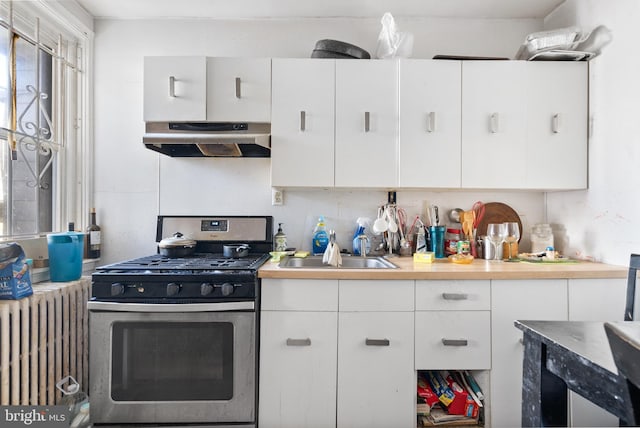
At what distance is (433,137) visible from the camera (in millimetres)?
1976

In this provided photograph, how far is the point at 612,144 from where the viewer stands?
184 cm

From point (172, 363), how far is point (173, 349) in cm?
7

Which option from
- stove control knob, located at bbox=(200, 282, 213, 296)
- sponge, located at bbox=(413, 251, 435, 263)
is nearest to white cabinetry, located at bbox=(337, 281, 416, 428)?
sponge, located at bbox=(413, 251, 435, 263)

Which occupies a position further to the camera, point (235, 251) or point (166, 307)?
point (235, 251)

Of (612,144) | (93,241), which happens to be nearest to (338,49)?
(612,144)

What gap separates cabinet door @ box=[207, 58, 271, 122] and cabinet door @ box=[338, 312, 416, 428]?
4.30 feet

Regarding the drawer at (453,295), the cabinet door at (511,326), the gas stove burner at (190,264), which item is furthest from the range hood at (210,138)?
the cabinet door at (511,326)

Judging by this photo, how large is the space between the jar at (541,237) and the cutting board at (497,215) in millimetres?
121

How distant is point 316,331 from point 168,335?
73cm

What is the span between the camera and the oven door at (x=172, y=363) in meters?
1.56

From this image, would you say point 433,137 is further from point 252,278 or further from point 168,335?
point 168,335

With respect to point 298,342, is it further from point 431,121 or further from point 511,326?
point 431,121

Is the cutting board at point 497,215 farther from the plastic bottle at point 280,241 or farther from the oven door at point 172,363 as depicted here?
the oven door at point 172,363

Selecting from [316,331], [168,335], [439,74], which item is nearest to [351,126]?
[439,74]
